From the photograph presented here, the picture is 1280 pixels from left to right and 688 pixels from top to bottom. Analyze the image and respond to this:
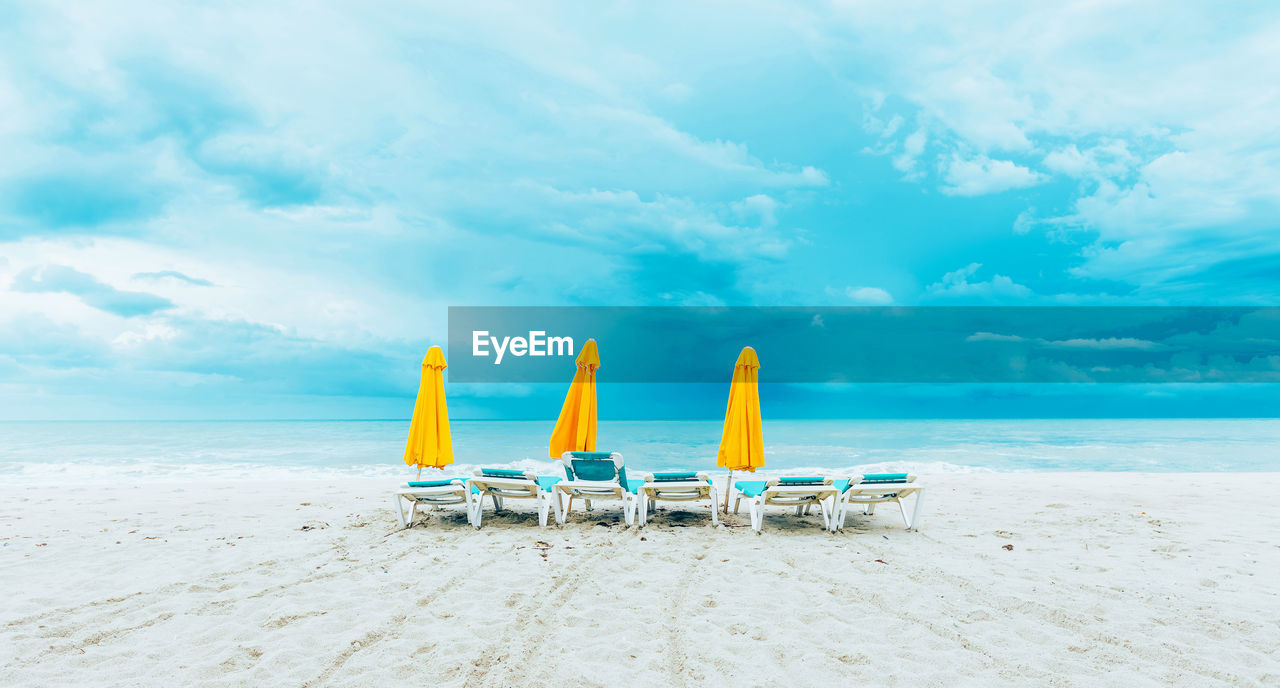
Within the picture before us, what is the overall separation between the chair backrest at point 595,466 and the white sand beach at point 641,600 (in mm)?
560

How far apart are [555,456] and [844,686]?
5.00m

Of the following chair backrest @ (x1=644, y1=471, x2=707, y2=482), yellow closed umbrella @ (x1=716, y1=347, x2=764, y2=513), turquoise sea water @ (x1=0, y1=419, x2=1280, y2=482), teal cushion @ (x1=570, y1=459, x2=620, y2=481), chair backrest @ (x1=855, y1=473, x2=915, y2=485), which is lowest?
turquoise sea water @ (x1=0, y1=419, x2=1280, y2=482)

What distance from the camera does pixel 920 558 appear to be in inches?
211

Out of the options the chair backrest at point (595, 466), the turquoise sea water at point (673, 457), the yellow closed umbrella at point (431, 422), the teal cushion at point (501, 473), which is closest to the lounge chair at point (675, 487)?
the chair backrest at point (595, 466)

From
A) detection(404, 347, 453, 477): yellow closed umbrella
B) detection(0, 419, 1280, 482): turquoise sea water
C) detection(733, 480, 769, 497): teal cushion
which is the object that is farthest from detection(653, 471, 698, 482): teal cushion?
detection(0, 419, 1280, 482): turquoise sea water

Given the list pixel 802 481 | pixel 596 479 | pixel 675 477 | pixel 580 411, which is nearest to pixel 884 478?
pixel 802 481

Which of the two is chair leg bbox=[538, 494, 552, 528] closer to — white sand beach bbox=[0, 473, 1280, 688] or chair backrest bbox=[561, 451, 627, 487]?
white sand beach bbox=[0, 473, 1280, 688]

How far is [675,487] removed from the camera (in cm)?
672

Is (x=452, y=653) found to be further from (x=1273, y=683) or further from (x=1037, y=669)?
(x=1273, y=683)

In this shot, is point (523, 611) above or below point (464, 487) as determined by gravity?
A: below

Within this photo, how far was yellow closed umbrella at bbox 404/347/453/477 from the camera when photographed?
767 cm

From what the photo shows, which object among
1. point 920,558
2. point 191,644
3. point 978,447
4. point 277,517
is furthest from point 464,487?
point 978,447

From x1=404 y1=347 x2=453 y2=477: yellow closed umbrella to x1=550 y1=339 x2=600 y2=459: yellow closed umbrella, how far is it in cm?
146

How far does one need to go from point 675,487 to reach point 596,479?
0.92 m
